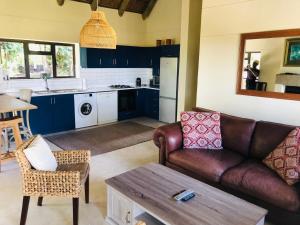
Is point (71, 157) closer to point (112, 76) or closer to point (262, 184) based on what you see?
point (262, 184)

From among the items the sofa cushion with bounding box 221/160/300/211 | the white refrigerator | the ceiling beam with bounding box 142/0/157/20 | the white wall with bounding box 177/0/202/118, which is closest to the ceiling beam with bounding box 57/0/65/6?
the ceiling beam with bounding box 142/0/157/20

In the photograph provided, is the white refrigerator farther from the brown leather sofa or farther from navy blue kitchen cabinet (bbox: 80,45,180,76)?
the brown leather sofa

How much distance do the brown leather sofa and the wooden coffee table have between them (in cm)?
44

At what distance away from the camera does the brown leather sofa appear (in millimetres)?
2141

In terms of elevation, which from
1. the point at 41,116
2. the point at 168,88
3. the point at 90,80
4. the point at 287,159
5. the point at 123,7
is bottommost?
the point at 41,116

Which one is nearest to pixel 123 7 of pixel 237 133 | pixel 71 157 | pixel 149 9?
pixel 149 9

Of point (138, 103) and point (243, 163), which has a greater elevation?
point (138, 103)

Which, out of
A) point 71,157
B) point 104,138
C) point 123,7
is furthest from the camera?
point 123,7

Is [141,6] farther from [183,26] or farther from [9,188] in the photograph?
[9,188]

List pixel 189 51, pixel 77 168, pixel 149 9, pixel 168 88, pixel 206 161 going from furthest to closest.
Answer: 1. pixel 149 9
2. pixel 168 88
3. pixel 189 51
4. pixel 206 161
5. pixel 77 168

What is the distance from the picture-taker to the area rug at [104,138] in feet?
14.2

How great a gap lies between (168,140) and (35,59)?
3.85 m

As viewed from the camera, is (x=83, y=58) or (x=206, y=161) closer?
(x=206, y=161)

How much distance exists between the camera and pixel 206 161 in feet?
8.70
